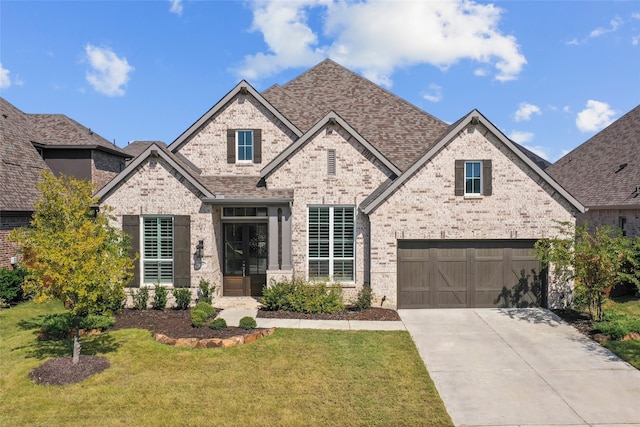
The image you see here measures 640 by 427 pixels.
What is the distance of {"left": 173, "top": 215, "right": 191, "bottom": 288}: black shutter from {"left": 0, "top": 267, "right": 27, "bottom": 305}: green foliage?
5.99 meters

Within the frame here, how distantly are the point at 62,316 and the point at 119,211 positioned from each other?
383 cm

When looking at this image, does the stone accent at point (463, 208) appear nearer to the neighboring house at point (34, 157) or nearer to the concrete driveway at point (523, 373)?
the concrete driveway at point (523, 373)

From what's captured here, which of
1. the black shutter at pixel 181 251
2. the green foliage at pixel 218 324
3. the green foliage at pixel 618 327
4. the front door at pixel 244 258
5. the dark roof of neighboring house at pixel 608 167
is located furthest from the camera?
the dark roof of neighboring house at pixel 608 167

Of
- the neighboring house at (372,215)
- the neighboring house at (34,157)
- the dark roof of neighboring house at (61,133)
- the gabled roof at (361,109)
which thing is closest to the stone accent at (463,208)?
the neighboring house at (372,215)

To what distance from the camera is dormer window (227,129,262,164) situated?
16438 millimetres

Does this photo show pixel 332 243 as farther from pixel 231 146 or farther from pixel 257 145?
pixel 231 146

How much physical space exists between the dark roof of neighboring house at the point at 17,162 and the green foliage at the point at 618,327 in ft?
67.0

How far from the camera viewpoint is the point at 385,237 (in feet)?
46.4

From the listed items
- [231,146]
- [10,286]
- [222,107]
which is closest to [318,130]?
[231,146]

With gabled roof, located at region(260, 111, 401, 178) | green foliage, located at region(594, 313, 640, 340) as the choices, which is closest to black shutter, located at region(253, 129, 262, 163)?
gabled roof, located at region(260, 111, 401, 178)

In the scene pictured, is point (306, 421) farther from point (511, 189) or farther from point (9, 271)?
point (9, 271)

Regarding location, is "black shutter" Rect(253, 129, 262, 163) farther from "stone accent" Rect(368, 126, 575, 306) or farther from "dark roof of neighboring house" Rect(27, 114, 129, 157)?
"dark roof of neighboring house" Rect(27, 114, 129, 157)

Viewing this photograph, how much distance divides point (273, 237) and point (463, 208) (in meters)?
6.65

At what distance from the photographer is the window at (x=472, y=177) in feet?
46.3
